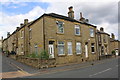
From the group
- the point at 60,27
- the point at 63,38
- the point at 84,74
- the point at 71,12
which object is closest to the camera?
the point at 84,74

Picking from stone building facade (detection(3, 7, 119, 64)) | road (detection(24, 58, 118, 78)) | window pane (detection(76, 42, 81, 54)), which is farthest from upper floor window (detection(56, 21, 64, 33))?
road (detection(24, 58, 118, 78))

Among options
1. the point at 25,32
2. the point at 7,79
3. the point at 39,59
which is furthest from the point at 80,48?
the point at 7,79

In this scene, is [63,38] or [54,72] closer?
[54,72]

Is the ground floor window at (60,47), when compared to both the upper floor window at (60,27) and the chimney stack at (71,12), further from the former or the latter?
the chimney stack at (71,12)

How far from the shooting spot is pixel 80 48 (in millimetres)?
19906

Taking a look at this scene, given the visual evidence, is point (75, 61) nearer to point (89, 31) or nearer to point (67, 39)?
point (67, 39)

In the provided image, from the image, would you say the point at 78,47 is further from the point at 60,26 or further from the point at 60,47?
the point at 60,26

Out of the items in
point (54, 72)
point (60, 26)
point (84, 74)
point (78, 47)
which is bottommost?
point (54, 72)

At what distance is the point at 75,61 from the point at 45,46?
6.06 meters

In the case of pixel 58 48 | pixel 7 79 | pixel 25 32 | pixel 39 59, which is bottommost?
pixel 7 79

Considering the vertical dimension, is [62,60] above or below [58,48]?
below

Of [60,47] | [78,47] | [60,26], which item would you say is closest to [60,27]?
[60,26]

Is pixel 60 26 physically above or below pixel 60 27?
above

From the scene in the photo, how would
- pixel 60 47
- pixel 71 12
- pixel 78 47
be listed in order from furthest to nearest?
pixel 71 12 < pixel 78 47 < pixel 60 47
